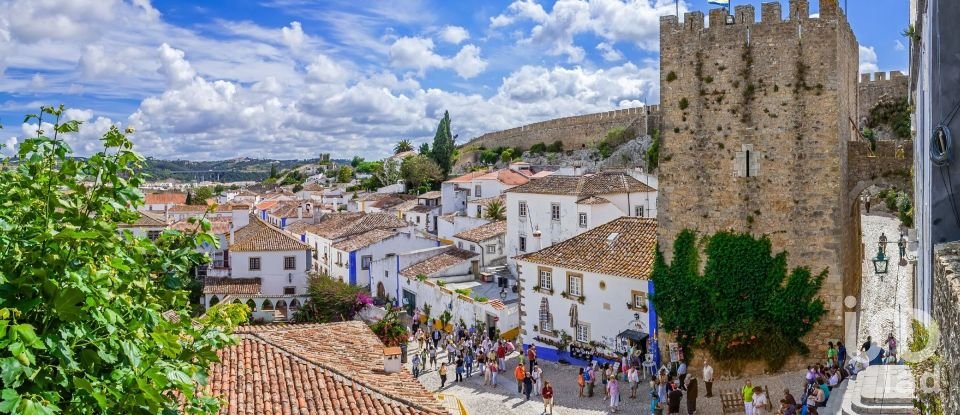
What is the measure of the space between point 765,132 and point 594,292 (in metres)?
7.18

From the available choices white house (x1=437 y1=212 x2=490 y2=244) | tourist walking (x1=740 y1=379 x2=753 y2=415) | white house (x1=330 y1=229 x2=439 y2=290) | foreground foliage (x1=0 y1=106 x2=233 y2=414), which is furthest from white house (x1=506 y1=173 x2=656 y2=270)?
foreground foliage (x1=0 y1=106 x2=233 y2=414)

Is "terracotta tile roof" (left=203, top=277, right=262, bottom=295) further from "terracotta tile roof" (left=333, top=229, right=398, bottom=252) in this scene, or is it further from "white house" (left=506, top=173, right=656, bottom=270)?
"white house" (left=506, top=173, right=656, bottom=270)

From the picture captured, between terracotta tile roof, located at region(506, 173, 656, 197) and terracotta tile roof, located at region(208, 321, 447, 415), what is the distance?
20415 mm

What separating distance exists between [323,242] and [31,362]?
3914 cm

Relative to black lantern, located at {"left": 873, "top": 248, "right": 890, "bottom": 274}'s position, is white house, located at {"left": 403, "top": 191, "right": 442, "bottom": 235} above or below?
above

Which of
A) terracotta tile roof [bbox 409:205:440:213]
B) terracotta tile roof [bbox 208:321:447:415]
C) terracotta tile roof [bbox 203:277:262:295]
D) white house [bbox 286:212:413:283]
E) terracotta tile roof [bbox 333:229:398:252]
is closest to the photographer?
terracotta tile roof [bbox 208:321:447:415]

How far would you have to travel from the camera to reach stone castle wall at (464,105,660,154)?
68312mm

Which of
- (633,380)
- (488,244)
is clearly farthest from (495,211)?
(633,380)

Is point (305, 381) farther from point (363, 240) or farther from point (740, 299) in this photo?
point (363, 240)

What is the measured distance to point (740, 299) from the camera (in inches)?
759

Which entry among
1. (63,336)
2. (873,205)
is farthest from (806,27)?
(873,205)

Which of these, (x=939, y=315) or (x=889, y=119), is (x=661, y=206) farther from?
(x=889, y=119)

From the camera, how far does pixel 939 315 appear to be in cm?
668

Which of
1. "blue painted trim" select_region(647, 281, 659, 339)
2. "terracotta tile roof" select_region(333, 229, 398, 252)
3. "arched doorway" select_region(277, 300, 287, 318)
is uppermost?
"terracotta tile roof" select_region(333, 229, 398, 252)
